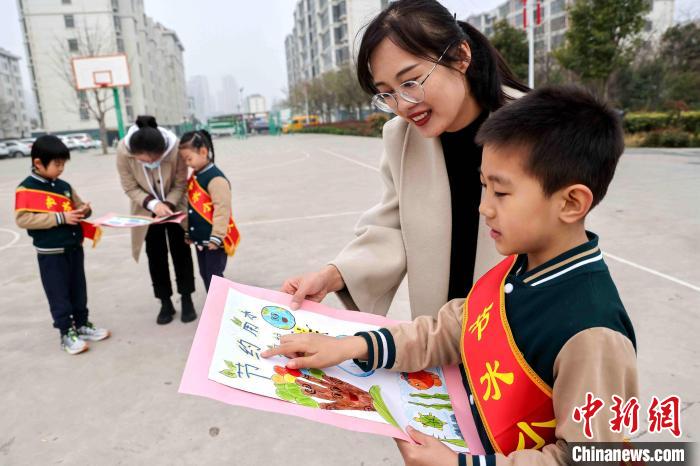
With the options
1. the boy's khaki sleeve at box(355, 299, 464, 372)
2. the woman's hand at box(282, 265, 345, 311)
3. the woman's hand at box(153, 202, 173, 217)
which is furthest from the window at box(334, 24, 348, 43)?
the boy's khaki sleeve at box(355, 299, 464, 372)

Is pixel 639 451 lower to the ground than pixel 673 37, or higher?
lower

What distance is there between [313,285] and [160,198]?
7.63ft

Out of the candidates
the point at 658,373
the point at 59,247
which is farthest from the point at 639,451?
the point at 59,247

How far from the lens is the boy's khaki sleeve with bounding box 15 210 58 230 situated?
2.72m

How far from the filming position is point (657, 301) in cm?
301

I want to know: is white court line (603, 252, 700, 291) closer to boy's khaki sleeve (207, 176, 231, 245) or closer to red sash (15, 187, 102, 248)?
boy's khaki sleeve (207, 176, 231, 245)

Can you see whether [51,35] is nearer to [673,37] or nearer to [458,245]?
[673,37]

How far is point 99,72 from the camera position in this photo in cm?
2127

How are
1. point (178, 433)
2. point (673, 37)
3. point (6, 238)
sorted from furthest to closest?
point (673, 37) < point (6, 238) < point (178, 433)

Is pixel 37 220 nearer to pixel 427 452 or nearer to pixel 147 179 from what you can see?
pixel 147 179

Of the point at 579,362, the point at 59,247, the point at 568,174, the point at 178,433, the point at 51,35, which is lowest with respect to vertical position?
the point at 178,433

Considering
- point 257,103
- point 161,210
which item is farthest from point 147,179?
point 257,103

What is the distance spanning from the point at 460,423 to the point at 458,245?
0.52 metres

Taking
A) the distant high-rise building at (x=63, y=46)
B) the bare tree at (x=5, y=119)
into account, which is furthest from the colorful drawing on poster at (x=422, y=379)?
the bare tree at (x=5, y=119)
